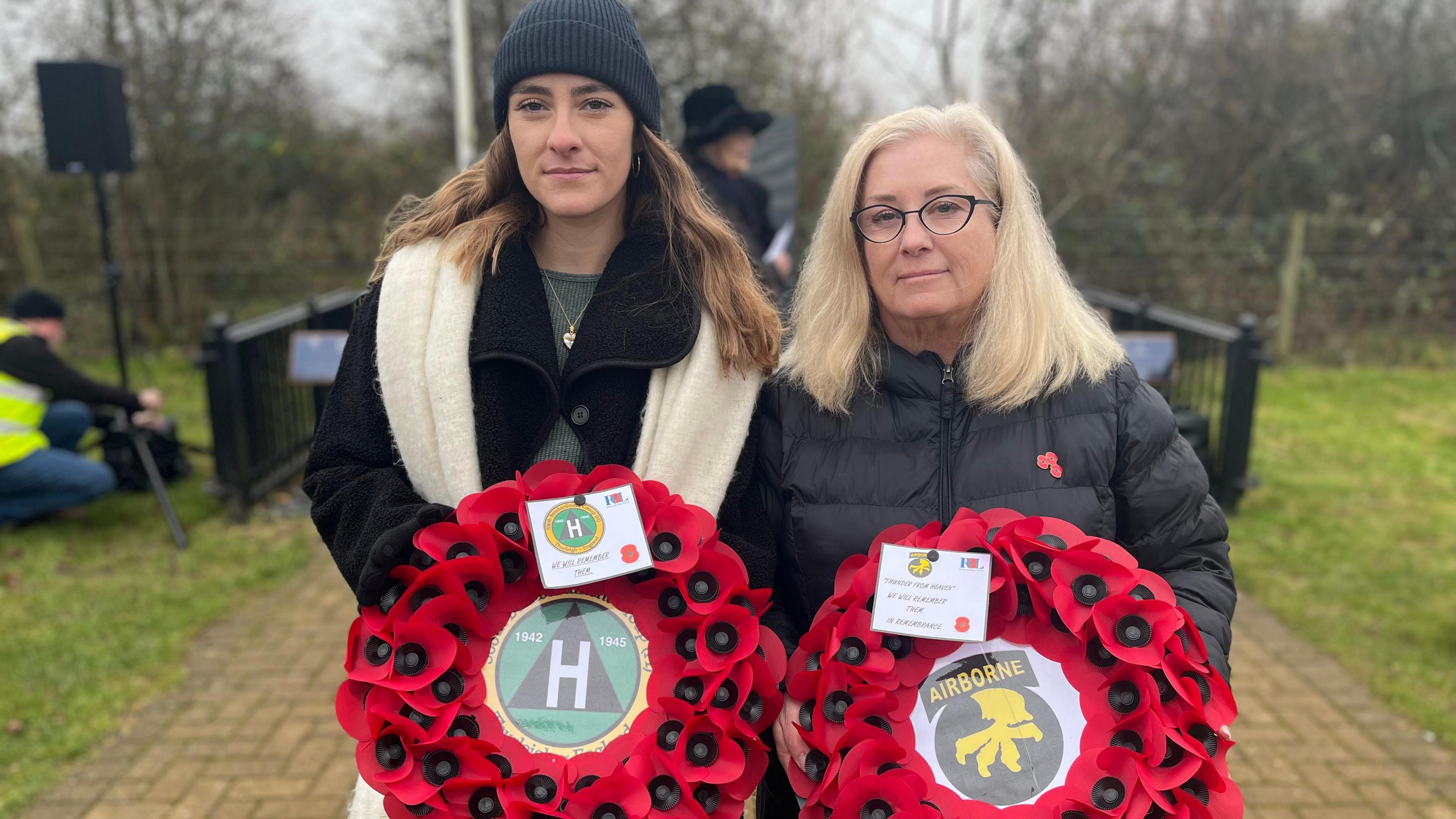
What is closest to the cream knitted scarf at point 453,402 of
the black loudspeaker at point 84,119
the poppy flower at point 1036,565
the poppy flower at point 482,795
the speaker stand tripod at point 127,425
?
the poppy flower at point 482,795

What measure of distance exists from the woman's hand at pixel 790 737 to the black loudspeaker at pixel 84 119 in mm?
6414

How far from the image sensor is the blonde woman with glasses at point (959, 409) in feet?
6.57

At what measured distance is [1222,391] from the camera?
6.61 m

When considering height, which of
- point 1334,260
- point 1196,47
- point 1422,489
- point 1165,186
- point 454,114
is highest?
point 1196,47

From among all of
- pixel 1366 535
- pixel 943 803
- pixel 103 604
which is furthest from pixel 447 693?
pixel 1366 535

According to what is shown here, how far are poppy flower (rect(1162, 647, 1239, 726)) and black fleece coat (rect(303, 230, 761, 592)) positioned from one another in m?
0.81

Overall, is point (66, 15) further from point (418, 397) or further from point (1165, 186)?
point (1165, 186)

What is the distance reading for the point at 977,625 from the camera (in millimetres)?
1717

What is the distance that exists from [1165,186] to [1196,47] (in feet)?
6.94

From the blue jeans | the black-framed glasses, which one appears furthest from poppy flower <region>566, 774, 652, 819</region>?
the blue jeans

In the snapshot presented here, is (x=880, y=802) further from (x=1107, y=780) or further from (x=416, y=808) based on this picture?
(x=416, y=808)

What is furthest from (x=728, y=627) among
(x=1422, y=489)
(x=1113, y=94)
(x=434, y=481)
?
(x=1113, y=94)

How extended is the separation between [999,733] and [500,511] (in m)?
0.94

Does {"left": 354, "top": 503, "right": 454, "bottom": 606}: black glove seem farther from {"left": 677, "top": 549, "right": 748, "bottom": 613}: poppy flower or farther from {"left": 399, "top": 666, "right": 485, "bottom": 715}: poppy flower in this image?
{"left": 677, "top": 549, "right": 748, "bottom": 613}: poppy flower
